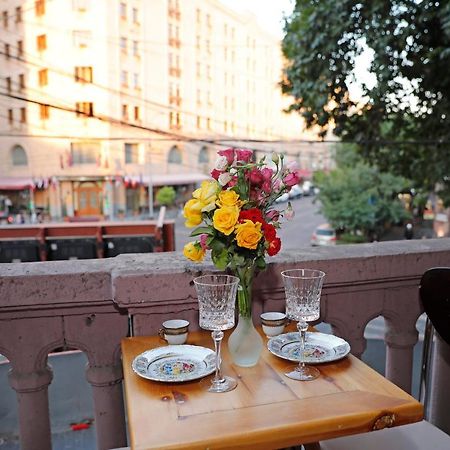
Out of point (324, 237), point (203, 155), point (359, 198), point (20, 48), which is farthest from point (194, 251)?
point (203, 155)

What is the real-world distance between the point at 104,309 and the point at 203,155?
32.4 meters

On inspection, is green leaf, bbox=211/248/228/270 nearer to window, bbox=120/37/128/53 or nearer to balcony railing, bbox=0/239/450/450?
balcony railing, bbox=0/239/450/450

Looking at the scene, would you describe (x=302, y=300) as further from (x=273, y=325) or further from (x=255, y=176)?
(x=255, y=176)

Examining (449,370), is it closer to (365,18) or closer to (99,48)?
(365,18)

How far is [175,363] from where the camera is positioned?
1.54 m

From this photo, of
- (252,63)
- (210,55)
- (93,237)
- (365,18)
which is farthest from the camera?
(252,63)

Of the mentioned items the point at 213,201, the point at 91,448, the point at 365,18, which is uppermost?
the point at 365,18

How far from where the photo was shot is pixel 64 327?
5.99 ft

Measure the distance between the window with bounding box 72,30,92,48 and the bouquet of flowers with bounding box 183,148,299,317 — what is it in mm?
27572

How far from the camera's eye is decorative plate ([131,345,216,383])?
1440 mm

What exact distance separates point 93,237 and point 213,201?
32.6ft

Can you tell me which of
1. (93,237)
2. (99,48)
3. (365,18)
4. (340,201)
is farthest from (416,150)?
(99,48)

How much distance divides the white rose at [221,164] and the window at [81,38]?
2756cm

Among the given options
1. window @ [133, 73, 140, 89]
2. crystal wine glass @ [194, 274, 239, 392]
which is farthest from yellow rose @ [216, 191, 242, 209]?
window @ [133, 73, 140, 89]
